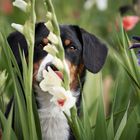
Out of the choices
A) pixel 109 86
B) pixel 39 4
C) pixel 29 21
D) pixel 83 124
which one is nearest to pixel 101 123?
pixel 83 124

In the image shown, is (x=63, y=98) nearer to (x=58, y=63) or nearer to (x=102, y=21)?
(x=58, y=63)

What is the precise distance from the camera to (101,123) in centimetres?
258

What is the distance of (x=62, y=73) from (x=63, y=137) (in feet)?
2.63

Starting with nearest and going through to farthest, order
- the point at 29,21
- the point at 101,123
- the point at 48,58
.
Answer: the point at 29,21 < the point at 101,123 < the point at 48,58

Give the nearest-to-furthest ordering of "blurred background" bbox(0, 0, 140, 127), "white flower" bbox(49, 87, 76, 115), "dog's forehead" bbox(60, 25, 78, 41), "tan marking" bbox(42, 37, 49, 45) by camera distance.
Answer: "white flower" bbox(49, 87, 76, 115) < "tan marking" bbox(42, 37, 49, 45) < "dog's forehead" bbox(60, 25, 78, 41) < "blurred background" bbox(0, 0, 140, 127)

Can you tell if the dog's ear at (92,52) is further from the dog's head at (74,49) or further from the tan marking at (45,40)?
the tan marking at (45,40)

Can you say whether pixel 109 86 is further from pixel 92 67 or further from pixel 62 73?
pixel 62 73

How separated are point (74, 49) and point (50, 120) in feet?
1.19

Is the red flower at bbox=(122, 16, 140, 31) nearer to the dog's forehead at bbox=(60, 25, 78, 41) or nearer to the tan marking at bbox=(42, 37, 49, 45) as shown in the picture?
the dog's forehead at bbox=(60, 25, 78, 41)

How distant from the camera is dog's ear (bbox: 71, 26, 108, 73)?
3.08 metres

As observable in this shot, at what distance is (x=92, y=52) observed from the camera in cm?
315

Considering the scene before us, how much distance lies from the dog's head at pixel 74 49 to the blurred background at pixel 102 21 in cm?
17

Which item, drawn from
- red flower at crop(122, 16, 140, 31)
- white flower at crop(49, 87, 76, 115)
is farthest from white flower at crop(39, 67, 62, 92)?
red flower at crop(122, 16, 140, 31)

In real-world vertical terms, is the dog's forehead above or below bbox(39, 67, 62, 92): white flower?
above
